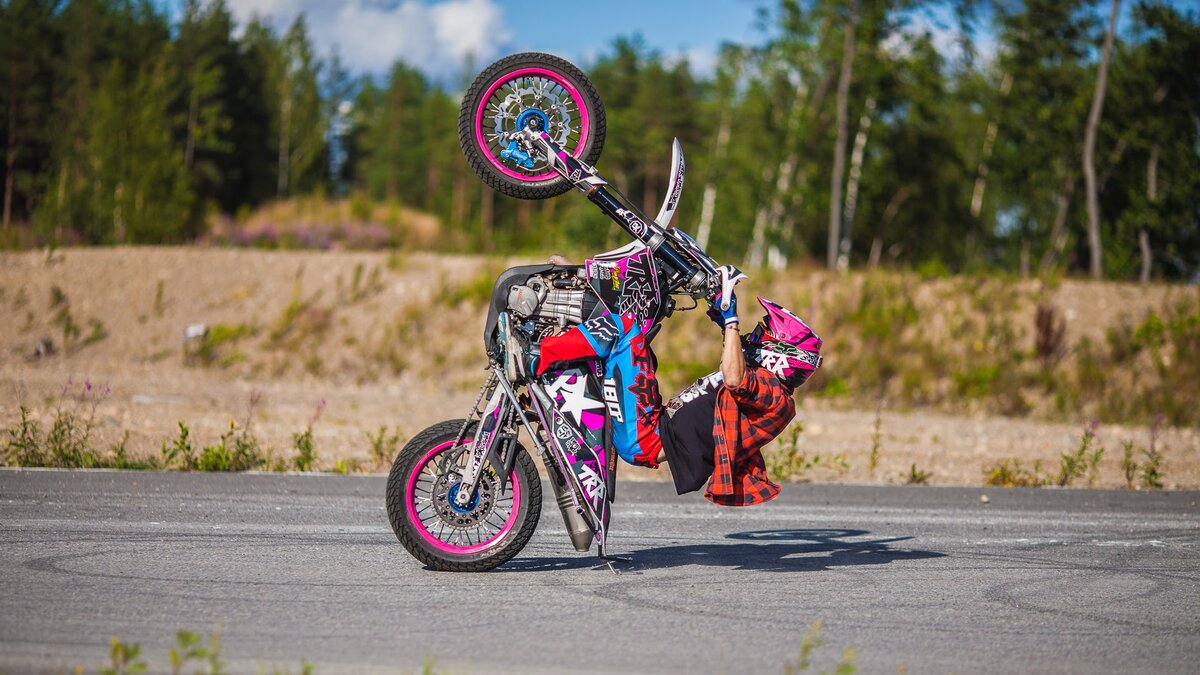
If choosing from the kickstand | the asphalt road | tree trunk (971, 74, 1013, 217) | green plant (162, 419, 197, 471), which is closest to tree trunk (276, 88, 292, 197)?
tree trunk (971, 74, 1013, 217)

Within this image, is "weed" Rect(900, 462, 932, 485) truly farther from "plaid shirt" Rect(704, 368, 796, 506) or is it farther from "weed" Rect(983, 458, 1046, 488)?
"plaid shirt" Rect(704, 368, 796, 506)

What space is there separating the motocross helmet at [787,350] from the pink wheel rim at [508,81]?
152cm

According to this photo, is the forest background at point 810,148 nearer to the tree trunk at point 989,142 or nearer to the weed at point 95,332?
the tree trunk at point 989,142

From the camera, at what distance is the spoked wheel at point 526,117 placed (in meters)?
7.28

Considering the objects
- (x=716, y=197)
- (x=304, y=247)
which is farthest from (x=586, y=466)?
(x=716, y=197)

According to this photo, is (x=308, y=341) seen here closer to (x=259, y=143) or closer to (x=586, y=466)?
(x=586, y=466)

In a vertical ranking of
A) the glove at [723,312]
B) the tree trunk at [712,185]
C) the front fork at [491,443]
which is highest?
the tree trunk at [712,185]

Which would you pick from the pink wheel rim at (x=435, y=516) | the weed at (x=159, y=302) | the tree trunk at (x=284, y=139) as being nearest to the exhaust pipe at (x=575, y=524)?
the pink wheel rim at (x=435, y=516)

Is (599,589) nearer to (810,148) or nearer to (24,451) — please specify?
(24,451)

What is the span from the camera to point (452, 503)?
679 cm

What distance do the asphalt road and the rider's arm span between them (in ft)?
3.83

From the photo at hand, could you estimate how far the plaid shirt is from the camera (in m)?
6.80

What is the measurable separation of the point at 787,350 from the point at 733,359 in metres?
0.50

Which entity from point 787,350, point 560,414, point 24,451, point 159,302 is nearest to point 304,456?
point 24,451
